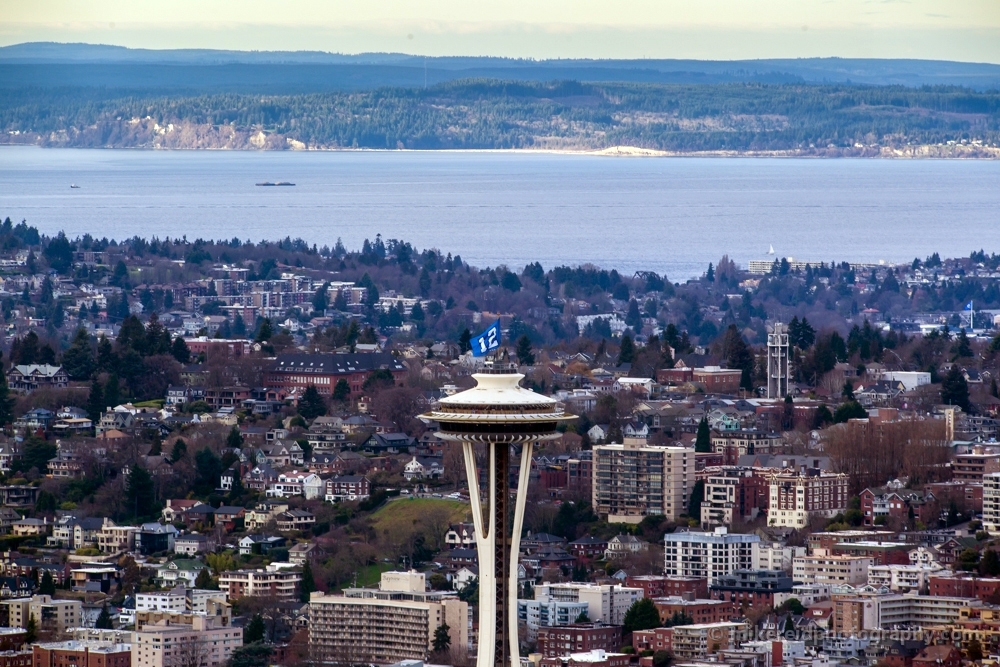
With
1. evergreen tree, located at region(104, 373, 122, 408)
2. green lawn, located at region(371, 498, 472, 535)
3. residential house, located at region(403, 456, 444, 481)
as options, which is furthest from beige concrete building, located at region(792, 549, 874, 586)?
evergreen tree, located at region(104, 373, 122, 408)

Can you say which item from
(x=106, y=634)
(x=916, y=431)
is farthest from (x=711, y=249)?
(x=106, y=634)

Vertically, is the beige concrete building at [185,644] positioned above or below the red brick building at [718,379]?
above

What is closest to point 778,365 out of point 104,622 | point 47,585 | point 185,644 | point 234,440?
→ point 234,440

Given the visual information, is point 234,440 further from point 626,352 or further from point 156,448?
point 626,352

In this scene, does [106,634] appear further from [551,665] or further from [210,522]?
[210,522]

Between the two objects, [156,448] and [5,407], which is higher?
[156,448]

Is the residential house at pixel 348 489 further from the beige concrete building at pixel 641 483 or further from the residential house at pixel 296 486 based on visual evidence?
the beige concrete building at pixel 641 483

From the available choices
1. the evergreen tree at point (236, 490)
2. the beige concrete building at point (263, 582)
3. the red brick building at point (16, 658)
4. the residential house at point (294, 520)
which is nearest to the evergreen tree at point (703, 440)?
the evergreen tree at point (236, 490)
